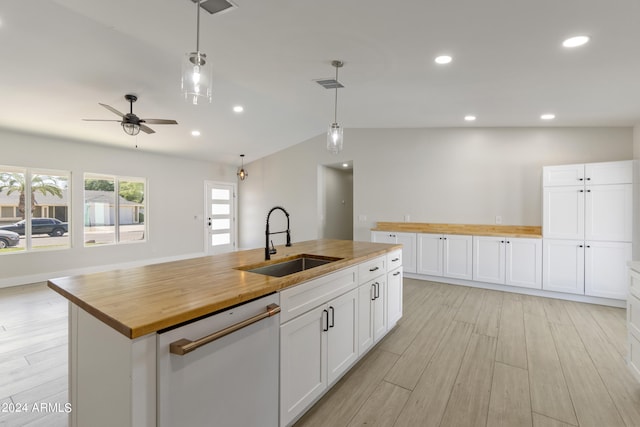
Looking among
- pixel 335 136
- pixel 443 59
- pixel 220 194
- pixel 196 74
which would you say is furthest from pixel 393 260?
pixel 220 194

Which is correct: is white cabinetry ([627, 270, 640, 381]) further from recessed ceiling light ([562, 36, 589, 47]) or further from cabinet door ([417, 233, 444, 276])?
cabinet door ([417, 233, 444, 276])

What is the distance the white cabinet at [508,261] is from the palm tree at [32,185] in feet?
24.3

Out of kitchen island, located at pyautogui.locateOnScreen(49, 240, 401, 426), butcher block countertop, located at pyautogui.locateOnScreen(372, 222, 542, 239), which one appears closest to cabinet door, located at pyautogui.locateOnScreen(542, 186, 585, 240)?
butcher block countertop, located at pyautogui.locateOnScreen(372, 222, 542, 239)

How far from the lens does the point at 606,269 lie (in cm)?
391

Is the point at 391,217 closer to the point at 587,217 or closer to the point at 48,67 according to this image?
the point at 587,217

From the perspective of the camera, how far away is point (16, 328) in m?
3.15

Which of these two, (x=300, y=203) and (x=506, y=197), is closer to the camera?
(x=506, y=197)

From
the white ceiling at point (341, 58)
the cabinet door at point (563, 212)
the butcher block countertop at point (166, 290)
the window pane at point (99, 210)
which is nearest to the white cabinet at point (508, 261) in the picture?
the cabinet door at point (563, 212)

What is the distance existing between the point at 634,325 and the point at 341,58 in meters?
3.16

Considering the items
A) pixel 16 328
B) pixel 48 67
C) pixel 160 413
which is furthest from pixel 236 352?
pixel 48 67

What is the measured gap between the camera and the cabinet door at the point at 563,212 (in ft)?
13.3

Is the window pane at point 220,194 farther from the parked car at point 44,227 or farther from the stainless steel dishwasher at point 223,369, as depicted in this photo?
the stainless steel dishwasher at point 223,369

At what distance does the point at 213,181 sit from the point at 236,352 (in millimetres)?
7261

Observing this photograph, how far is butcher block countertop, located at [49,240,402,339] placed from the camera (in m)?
1.06
